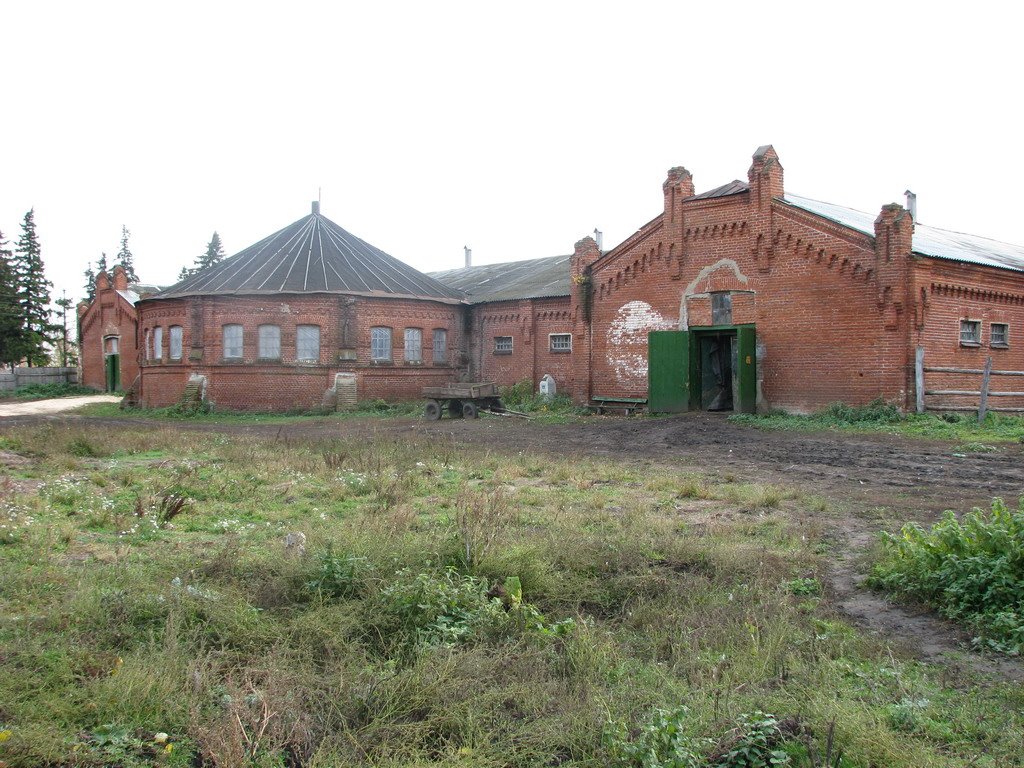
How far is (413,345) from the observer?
29453 mm

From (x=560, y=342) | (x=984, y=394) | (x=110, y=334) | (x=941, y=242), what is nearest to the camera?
(x=984, y=394)

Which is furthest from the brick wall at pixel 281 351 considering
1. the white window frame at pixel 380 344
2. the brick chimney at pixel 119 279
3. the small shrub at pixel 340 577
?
the small shrub at pixel 340 577

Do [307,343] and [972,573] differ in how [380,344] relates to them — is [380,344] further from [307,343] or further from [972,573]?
[972,573]

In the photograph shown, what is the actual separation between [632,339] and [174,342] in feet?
54.8

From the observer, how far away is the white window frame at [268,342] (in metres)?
27.5

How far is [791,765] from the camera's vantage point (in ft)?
11.6

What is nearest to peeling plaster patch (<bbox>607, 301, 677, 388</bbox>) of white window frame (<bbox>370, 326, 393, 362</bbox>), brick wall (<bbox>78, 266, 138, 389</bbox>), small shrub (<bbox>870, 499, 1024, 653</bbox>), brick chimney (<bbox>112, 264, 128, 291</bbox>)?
white window frame (<bbox>370, 326, 393, 362</bbox>)

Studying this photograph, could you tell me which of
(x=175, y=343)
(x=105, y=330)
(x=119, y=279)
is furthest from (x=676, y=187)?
(x=105, y=330)

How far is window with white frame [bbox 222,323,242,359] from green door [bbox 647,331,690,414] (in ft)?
47.4

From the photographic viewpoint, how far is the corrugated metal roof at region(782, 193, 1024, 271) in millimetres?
19406

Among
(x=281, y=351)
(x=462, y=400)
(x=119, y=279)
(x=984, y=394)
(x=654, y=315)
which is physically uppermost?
(x=119, y=279)

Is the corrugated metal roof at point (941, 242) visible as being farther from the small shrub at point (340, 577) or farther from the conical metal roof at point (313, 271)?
the small shrub at point (340, 577)

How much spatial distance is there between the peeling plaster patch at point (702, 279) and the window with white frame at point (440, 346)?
10952 millimetres

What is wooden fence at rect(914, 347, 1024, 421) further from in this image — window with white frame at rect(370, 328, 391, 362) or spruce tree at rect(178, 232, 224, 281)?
spruce tree at rect(178, 232, 224, 281)
